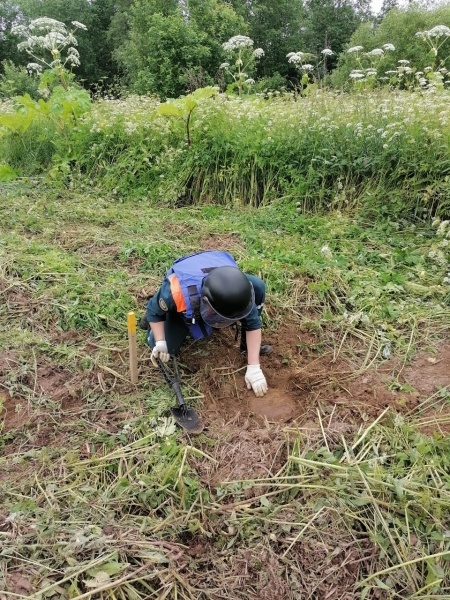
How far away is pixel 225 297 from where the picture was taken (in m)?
2.22

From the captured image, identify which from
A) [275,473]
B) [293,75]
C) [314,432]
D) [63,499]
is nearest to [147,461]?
[63,499]

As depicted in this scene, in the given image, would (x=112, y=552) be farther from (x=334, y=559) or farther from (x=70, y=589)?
(x=334, y=559)

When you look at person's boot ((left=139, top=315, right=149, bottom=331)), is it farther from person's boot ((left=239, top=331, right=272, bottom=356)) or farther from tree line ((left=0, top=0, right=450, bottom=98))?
tree line ((left=0, top=0, right=450, bottom=98))

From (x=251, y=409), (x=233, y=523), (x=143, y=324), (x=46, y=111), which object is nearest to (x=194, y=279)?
(x=143, y=324)

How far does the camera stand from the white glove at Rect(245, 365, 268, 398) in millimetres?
2600

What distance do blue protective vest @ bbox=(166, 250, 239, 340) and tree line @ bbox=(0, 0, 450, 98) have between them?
454 centimetres

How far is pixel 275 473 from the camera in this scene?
207 cm

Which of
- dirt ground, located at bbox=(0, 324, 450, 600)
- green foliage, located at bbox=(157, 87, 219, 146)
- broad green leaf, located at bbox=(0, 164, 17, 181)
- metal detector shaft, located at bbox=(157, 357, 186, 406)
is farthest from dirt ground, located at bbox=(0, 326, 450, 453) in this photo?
broad green leaf, located at bbox=(0, 164, 17, 181)

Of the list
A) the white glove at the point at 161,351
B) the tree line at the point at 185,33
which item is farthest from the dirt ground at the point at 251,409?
the tree line at the point at 185,33

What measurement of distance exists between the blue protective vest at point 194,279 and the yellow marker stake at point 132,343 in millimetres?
286

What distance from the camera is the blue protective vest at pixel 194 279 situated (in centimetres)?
244

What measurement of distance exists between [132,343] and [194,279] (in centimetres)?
48

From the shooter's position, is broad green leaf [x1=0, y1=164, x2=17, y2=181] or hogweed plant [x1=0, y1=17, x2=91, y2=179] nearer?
hogweed plant [x1=0, y1=17, x2=91, y2=179]

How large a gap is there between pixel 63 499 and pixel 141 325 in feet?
3.77
